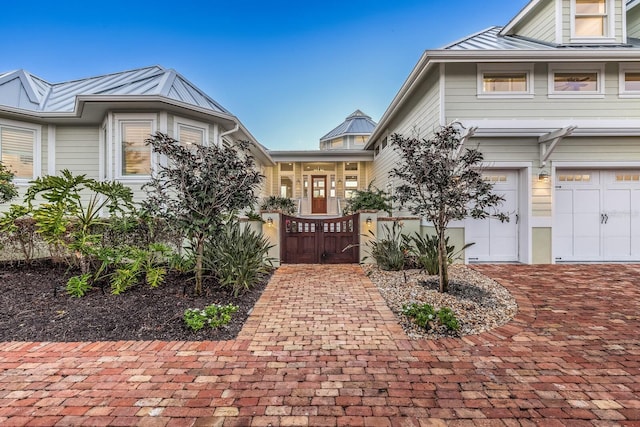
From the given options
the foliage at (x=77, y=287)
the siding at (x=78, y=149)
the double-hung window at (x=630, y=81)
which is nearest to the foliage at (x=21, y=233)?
the foliage at (x=77, y=287)

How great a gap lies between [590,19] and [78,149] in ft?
46.0

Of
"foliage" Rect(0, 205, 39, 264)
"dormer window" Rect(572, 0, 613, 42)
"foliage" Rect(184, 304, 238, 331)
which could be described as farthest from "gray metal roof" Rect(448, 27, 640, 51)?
"foliage" Rect(0, 205, 39, 264)

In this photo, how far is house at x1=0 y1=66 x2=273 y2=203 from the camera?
6.72 m

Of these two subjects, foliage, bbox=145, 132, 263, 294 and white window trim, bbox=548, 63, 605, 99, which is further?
white window trim, bbox=548, 63, 605, 99

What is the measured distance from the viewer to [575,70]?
6484mm

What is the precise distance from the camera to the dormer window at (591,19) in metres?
7.06

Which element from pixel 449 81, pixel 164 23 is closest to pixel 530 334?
pixel 449 81

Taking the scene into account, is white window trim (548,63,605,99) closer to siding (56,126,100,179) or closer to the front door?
the front door

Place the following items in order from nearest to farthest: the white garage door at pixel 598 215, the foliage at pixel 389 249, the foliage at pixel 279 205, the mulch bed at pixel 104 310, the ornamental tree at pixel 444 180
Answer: the mulch bed at pixel 104 310 < the ornamental tree at pixel 444 180 < the foliage at pixel 389 249 < the white garage door at pixel 598 215 < the foliage at pixel 279 205

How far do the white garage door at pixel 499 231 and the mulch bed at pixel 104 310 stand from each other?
5.21 m

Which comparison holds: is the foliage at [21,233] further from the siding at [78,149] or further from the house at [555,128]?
the house at [555,128]

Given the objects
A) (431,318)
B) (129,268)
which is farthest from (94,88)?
(431,318)

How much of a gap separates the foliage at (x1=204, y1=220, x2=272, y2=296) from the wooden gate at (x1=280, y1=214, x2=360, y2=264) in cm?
168

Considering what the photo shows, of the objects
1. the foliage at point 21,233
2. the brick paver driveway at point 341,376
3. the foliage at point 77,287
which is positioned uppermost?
the foliage at point 21,233
